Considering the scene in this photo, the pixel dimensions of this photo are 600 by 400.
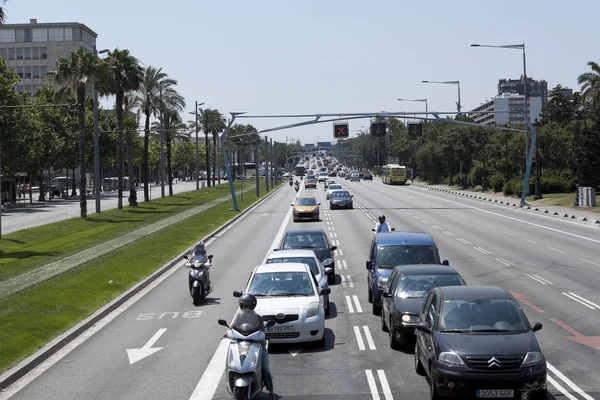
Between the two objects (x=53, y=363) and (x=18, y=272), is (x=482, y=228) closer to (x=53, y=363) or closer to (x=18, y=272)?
(x=18, y=272)

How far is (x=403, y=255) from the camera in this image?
2112cm

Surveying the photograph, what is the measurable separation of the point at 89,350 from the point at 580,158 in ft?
201

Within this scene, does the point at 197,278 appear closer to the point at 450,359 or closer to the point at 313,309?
the point at 313,309

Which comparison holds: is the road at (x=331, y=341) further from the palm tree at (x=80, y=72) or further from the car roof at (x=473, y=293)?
the palm tree at (x=80, y=72)

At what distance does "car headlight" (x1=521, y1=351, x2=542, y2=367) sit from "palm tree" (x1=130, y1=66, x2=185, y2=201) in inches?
2805

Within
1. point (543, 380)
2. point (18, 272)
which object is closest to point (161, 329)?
point (543, 380)

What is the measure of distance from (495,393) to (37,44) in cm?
14907

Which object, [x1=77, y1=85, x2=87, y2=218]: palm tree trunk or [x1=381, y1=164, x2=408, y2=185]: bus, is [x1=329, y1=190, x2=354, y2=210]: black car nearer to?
[x1=77, y1=85, x2=87, y2=218]: palm tree trunk

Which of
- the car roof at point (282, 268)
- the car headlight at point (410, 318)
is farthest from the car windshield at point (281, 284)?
the car headlight at point (410, 318)

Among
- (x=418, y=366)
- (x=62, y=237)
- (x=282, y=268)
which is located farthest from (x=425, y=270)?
(x=62, y=237)

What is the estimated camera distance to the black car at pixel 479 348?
11.2 m

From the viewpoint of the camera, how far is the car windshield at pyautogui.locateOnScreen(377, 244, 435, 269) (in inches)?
824

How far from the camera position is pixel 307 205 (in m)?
54.7

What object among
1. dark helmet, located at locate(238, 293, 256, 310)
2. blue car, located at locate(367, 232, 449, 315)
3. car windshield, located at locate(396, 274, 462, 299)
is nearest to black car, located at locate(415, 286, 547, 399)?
dark helmet, located at locate(238, 293, 256, 310)
